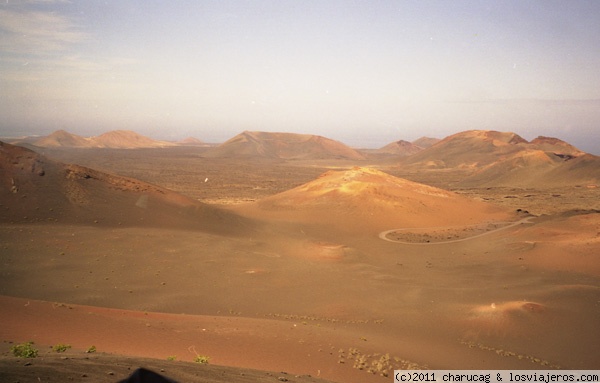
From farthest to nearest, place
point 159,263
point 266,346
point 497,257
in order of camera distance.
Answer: point 497,257
point 159,263
point 266,346

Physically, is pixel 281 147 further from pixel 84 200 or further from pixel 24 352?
pixel 24 352

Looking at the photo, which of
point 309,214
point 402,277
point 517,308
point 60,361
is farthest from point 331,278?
point 309,214

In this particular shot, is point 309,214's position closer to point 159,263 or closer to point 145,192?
point 145,192

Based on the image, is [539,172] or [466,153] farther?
[466,153]

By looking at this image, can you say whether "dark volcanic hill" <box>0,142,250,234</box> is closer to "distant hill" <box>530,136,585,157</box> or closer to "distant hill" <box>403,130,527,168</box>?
"distant hill" <box>403,130,527,168</box>

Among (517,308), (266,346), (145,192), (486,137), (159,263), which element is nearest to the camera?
(266,346)

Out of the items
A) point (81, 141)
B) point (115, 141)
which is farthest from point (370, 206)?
point (115, 141)
